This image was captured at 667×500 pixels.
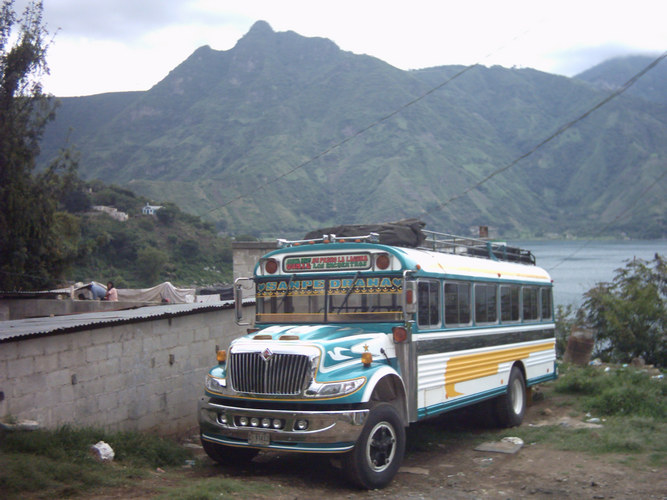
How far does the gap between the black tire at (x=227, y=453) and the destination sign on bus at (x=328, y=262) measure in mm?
2316

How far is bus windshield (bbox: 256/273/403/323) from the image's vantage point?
8.29 meters

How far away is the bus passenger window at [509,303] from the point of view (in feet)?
36.8

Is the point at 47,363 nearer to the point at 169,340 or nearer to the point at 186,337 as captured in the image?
the point at 169,340

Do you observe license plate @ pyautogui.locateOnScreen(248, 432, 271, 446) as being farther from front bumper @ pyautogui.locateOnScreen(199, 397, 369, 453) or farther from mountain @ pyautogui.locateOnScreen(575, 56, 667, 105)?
mountain @ pyautogui.locateOnScreen(575, 56, 667, 105)

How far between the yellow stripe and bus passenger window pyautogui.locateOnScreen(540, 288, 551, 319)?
4.50ft

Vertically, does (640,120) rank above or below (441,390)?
above

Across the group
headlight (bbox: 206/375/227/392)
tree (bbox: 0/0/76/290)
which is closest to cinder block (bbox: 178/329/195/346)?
headlight (bbox: 206/375/227/392)

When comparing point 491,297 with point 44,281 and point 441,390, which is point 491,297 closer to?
point 441,390

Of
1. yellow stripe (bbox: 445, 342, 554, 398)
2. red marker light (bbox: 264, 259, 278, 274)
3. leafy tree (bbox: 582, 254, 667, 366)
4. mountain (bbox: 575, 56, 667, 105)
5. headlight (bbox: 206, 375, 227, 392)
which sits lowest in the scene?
leafy tree (bbox: 582, 254, 667, 366)

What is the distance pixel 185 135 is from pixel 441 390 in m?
182

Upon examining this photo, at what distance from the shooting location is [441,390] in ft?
29.2

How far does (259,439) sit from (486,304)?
4.65m

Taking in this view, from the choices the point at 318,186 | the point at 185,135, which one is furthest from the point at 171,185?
the point at 185,135

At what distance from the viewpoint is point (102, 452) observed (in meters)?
7.64
